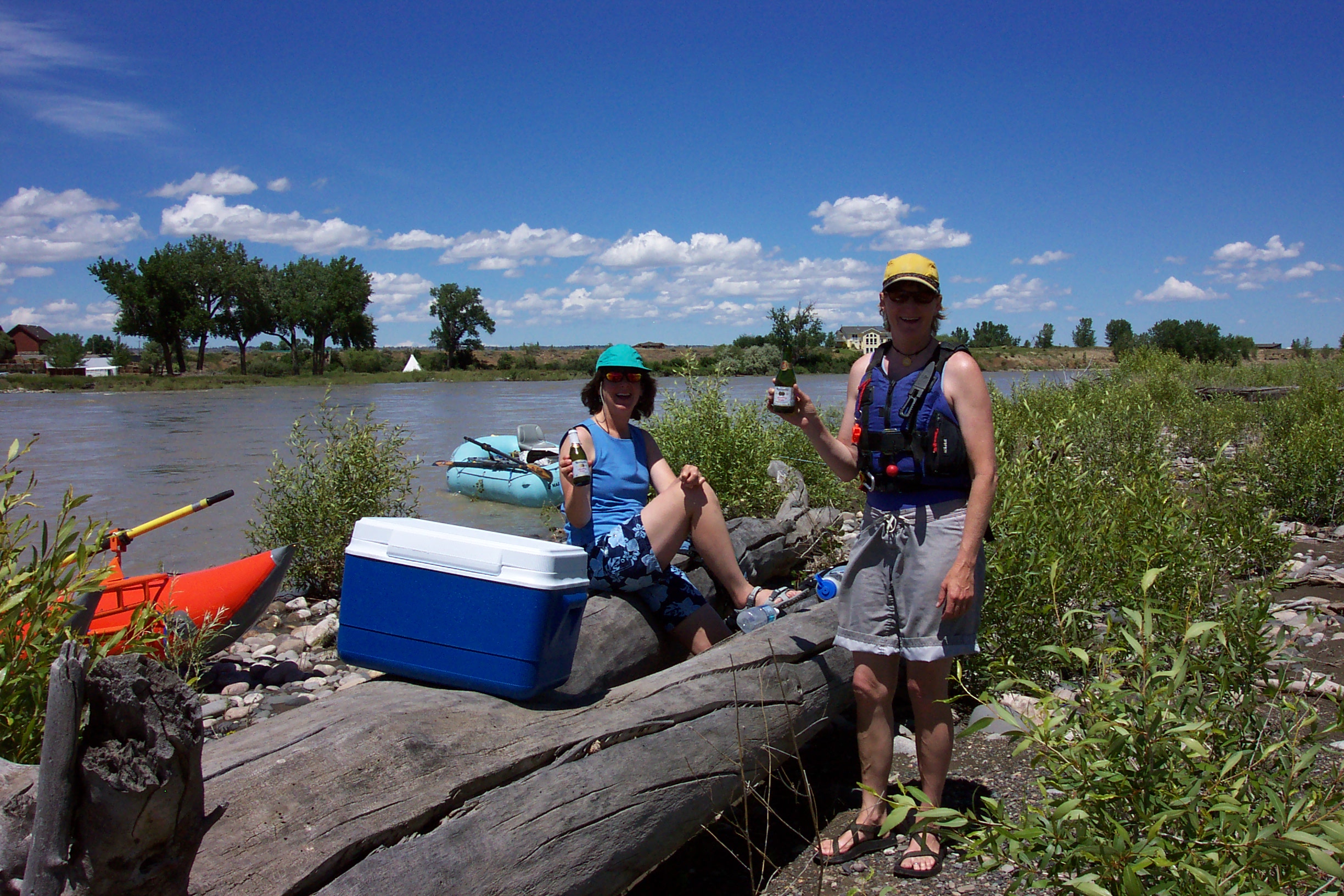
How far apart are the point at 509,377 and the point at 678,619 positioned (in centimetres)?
5927

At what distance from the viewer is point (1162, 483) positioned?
4816mm

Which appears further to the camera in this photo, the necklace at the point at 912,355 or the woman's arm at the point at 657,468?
the woman's arm at the point at 657,468

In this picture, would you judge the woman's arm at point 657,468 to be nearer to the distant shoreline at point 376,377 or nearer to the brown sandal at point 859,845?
the brown sandal at point 859,845

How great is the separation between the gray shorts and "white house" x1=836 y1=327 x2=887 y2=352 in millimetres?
696

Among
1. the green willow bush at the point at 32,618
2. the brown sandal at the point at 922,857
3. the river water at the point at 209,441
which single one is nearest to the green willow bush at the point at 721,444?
the river water at the point at 209,441

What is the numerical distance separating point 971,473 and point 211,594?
4.63 meters

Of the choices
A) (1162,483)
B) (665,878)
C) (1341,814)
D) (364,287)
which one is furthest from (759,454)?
(364,287)

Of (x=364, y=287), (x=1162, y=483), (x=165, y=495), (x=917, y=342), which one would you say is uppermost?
(x=364, y=287)

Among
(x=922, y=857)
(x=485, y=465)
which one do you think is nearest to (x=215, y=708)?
(x=922, y=857)

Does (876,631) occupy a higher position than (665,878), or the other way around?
(876,631)

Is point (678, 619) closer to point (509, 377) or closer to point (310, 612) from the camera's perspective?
point (310, 612)

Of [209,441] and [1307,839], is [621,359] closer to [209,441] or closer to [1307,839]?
[1307,839]

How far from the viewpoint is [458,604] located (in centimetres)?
290

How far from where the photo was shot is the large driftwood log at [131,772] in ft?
Answer: 5.59
